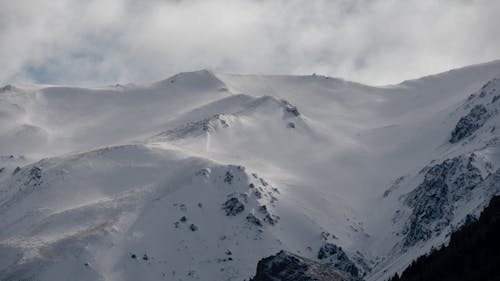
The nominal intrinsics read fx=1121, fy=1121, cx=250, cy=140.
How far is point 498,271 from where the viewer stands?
184 metres

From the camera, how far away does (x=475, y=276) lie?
19038 centimetres

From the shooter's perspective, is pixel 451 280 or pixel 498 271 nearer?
pixel 498 271

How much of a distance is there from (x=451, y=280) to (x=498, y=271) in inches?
681

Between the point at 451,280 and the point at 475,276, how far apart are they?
9967 millimetres

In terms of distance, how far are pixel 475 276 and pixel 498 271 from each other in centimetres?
735

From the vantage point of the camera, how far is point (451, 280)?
199875mm
